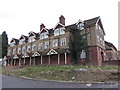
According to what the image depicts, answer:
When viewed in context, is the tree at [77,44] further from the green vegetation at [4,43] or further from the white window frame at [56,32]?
the green vegetation at [4,43]

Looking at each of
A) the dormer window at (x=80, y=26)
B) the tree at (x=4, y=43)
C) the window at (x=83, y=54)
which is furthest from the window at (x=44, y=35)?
the tree at (x=4, y=43)

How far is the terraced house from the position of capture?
1110 inches

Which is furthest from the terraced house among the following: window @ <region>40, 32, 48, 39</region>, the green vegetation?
the green vegetation

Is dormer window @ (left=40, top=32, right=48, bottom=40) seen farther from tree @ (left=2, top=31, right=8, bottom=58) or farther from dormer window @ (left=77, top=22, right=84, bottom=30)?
tree @ (left=2, top=31, right=8, bottom=58)

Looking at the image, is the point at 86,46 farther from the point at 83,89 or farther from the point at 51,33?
the point at 83,89

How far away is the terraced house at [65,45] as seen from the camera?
92.5 feet

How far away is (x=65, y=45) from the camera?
98.3 ft

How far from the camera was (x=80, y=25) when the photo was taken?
1209 inches

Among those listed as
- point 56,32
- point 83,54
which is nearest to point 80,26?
point 56,32

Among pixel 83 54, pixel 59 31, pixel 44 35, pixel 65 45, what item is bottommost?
pixel 83 54

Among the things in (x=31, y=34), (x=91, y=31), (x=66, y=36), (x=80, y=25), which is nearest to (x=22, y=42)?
(x=31, y=34)

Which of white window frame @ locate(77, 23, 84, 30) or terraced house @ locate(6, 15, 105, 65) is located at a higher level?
white window frame @ locate(77, 23, 84, 30)

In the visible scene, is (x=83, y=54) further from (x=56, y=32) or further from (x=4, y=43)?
(x=4, y=43)

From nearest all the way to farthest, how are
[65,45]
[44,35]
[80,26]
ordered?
[65,45] < [80,26] < [44,35]
